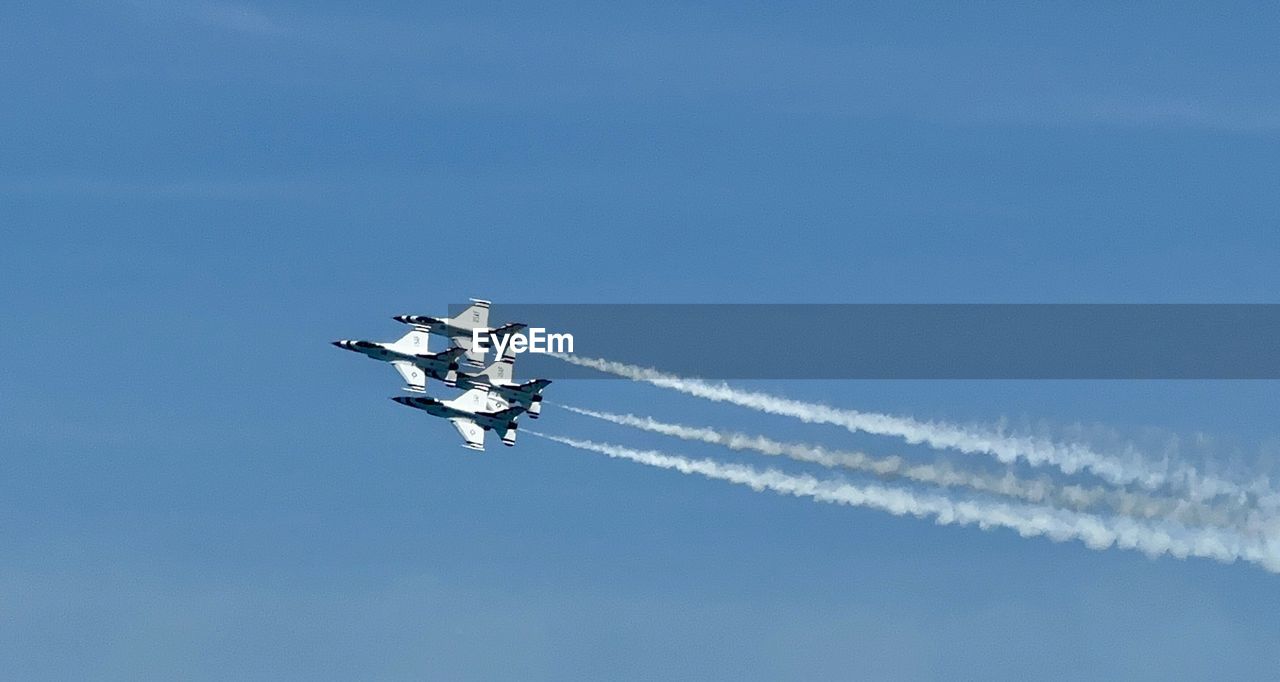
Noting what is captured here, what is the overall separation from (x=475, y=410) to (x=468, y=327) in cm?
504

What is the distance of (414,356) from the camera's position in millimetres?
122312

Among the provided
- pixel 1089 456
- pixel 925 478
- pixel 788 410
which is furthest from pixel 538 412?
pixel 1089 456

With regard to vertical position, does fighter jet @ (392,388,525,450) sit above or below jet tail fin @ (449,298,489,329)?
below

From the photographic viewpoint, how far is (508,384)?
121m

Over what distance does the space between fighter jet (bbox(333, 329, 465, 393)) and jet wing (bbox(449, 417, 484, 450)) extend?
2.53 metres

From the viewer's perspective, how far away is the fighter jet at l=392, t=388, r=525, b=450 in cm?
12269

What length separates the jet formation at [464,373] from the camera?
122m

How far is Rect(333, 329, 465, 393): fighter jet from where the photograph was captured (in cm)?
12169

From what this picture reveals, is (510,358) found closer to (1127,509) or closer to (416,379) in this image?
(416,379)

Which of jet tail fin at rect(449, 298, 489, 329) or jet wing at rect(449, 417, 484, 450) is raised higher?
jet tail fin at rect(449, 298, 489, 329)

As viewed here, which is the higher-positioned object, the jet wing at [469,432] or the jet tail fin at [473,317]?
the jet tail fin at [473,317]

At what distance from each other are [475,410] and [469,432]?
5.23 feet

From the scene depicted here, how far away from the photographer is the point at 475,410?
123 meters

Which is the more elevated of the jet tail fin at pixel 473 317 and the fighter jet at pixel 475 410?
the jet tail fin at pixel 473 317
